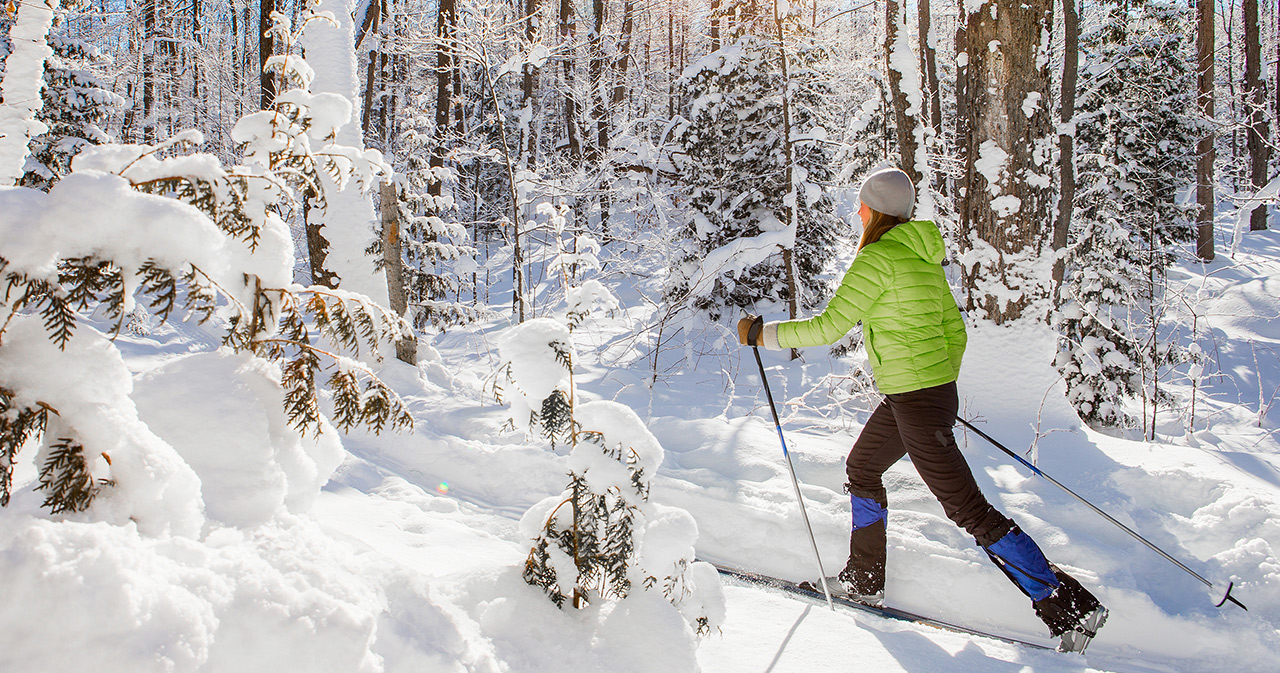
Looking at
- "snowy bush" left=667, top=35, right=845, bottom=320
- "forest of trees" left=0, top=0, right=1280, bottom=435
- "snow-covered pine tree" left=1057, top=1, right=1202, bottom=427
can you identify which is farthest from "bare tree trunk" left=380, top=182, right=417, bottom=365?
"snow-covered pine tree" left=1057, top=1, right=1202, bottom=427

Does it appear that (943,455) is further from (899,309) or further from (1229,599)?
(1229,599)

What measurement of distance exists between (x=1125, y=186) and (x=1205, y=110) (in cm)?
631

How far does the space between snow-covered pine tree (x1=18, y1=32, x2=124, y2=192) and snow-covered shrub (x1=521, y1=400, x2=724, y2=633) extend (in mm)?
14268

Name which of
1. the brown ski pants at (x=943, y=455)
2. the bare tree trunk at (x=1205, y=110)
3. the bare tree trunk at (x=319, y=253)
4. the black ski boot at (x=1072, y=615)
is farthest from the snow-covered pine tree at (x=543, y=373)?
the bare tree trunk at (x=1205, y=110)

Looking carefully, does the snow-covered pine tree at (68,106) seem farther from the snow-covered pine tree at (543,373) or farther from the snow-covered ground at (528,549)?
the snow-covered pine tree at (543,373)

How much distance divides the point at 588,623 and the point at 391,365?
17.0 ft

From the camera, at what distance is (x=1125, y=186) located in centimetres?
1373

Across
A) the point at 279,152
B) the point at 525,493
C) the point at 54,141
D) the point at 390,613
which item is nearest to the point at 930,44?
the point at 525,493

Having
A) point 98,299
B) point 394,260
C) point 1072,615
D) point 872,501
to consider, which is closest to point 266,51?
point 394,260

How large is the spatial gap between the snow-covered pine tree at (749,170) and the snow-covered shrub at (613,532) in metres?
7.62

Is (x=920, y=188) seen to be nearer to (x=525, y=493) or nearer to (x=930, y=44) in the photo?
(x=930, y=44)

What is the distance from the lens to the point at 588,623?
199 cm

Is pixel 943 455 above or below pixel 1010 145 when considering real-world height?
below

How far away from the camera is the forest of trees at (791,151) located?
16.3 ft
